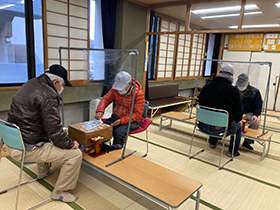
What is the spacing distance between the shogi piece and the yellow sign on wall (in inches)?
230

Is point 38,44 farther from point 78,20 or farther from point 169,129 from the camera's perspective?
point 169,129

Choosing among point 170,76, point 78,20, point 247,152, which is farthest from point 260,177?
point 170,76

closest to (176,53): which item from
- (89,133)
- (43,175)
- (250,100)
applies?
(250,100)

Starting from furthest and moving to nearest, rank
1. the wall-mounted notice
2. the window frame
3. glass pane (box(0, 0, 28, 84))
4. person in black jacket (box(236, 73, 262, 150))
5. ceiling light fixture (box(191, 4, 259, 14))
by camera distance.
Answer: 1. the wall-mounted notice
2. ceiling light fixture (box(191, 4, 259, 14))
3. person in black jacket (box(236, 73, 262, 150))
4. the window frame
5. glass pane (box(0, 0, 28, 84))

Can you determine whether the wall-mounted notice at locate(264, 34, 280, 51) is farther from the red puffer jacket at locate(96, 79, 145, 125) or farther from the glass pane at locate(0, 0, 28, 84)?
the glass pane at locate(0, 0, 28, 84)

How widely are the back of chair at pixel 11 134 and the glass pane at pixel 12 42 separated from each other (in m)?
1.81

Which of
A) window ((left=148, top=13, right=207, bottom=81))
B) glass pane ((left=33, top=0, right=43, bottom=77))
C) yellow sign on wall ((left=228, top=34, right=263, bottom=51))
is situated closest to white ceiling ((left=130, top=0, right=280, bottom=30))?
window ((left=148, top=13, right=207, bottom=81))

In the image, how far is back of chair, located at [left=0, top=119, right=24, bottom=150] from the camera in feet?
4.95

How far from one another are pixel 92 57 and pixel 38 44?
1.50m

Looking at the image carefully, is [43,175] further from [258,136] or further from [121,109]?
[258,136]

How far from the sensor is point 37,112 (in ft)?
5.24

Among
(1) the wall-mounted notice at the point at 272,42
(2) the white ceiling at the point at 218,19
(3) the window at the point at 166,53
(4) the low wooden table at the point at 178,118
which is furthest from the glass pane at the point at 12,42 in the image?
(1) the wall-mounted notice at the point at 272,42

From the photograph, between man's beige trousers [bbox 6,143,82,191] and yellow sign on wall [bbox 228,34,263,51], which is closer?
man's beige trousers [bbox 6,143,82,191]

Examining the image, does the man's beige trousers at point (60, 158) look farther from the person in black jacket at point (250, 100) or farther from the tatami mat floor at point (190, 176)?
the person in black jacket at point (250, 100)
